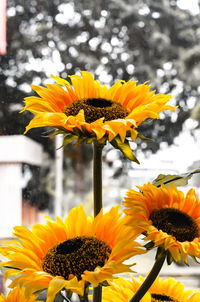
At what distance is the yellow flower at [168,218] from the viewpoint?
0.27 metres

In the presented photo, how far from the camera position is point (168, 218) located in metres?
0.31

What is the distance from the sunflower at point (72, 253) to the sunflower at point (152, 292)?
0.26ft

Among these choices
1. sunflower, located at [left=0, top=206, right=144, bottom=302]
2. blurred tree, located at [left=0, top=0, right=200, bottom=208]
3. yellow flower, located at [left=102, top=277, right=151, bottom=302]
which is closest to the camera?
sunflower, located at [left=0, top=206, right=144, bottom=302]

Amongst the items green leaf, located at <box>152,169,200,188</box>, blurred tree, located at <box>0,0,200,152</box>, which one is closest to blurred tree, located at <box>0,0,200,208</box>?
blurred tree, located at <box>0,0,200,152</box>

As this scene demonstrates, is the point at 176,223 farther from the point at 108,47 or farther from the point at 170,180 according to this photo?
the point at 108,47

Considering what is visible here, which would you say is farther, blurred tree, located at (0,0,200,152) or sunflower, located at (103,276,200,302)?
blurred tree, located at (0,0,200,152)

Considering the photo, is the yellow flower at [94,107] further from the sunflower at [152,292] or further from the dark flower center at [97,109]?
the sunflower at [152,292]

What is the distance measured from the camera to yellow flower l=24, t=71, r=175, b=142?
277mm

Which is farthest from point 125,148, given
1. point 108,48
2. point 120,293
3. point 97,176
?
point 108,48

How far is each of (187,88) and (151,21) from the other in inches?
7.8

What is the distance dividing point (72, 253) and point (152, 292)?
0.18m

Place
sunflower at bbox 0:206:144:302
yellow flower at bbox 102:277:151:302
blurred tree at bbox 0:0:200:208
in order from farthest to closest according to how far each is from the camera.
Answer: blurred tree at bbox 0:0:200:208 < yellow flower at bbox 102:277:151:302 < sunflower at bbox 0:206:144:302

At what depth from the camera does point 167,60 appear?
2.71 ft

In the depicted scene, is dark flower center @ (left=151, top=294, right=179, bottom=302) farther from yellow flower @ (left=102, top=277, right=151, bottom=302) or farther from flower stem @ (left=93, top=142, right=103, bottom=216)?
flower stem @ (left=93, top=142, right=103, bottom=216)
